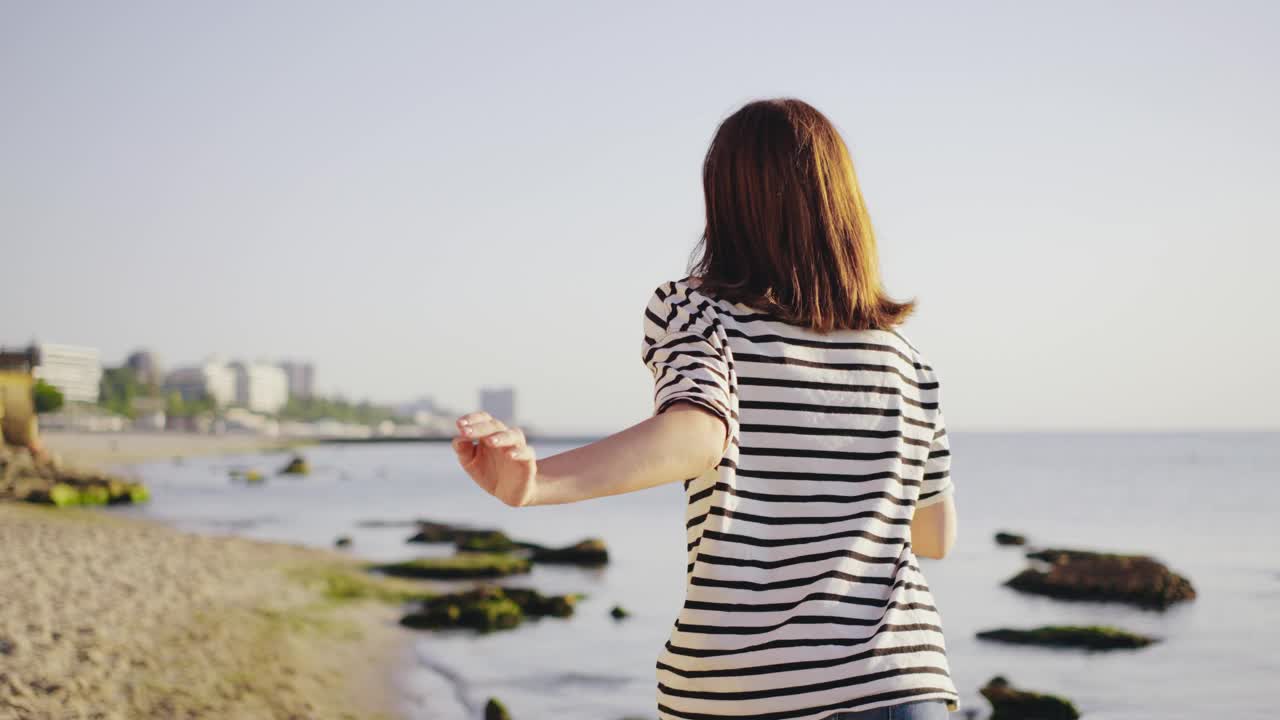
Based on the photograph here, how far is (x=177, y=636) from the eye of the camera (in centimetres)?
1420

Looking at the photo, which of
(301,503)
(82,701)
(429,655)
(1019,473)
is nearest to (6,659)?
(82,701)

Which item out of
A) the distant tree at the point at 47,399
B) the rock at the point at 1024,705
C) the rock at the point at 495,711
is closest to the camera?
the rock at the point at 495,711

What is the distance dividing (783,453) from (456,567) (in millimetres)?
25083

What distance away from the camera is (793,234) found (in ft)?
6.93

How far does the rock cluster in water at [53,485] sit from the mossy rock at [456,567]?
15603 millimetres

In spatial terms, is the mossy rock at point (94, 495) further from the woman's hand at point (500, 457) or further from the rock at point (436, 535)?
the woman's hand at point (500, 457)

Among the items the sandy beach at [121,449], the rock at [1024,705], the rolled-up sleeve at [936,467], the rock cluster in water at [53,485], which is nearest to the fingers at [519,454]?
the rolled-up sleeve at [936,467]

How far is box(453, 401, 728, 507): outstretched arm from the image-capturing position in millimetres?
1658

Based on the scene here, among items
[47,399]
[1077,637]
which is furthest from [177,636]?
[47,399]

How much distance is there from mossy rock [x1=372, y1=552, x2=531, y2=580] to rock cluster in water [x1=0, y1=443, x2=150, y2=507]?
15.6 meters

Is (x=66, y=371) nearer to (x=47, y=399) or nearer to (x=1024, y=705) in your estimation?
(x=47, y=399)

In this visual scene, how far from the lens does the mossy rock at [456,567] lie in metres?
25.6

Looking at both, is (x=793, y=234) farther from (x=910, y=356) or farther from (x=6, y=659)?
(x=6, y=659)

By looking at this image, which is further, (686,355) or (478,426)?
(686,355)
